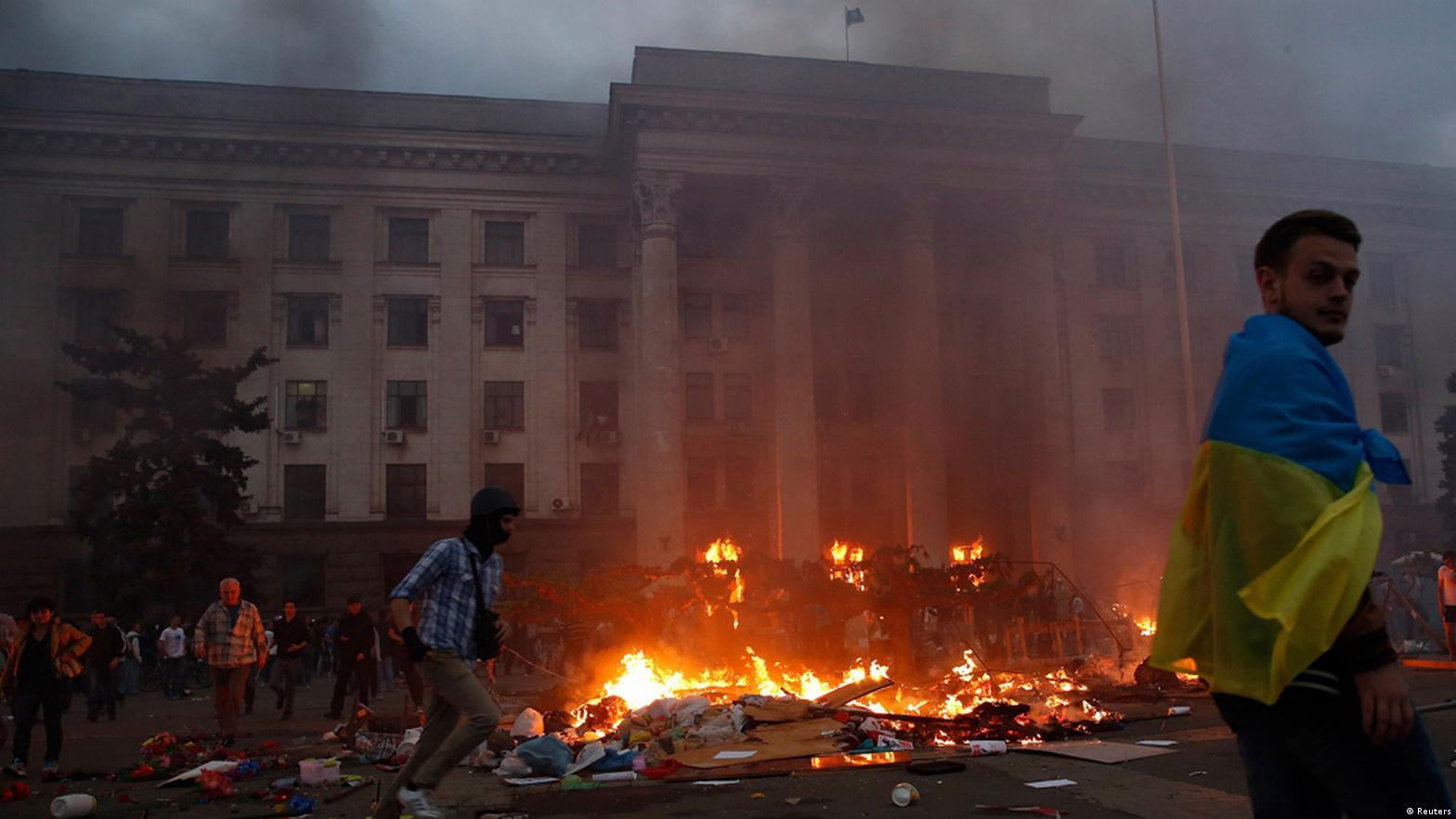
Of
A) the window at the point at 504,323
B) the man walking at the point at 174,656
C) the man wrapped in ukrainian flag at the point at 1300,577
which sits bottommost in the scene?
the man walking at the point at 174,656

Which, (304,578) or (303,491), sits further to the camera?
(303,491)

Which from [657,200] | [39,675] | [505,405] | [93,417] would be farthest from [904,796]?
[93,417]

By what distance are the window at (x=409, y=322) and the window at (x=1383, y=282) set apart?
31650 millimetres

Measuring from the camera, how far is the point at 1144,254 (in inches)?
1411

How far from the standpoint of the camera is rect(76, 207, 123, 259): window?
30.6 metres

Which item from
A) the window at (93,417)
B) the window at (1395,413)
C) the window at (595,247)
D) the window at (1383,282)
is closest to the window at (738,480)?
the window at (595,247)

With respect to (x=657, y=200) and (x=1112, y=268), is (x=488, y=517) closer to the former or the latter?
(x=657, y=200)

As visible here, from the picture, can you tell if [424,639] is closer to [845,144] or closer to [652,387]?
[652,387]

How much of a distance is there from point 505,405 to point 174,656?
15.3 m

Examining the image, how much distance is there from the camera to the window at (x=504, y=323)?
32.6 metres

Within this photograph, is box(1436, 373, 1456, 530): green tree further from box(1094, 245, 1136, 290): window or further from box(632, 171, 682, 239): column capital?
box(632, 171, 682, 239): column capital

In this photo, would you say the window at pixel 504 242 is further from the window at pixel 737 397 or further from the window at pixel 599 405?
the window at pixel 737 397

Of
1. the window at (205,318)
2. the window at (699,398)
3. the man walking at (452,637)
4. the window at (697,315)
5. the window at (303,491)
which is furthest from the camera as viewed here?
the window at (697,315)

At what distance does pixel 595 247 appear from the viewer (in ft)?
109
